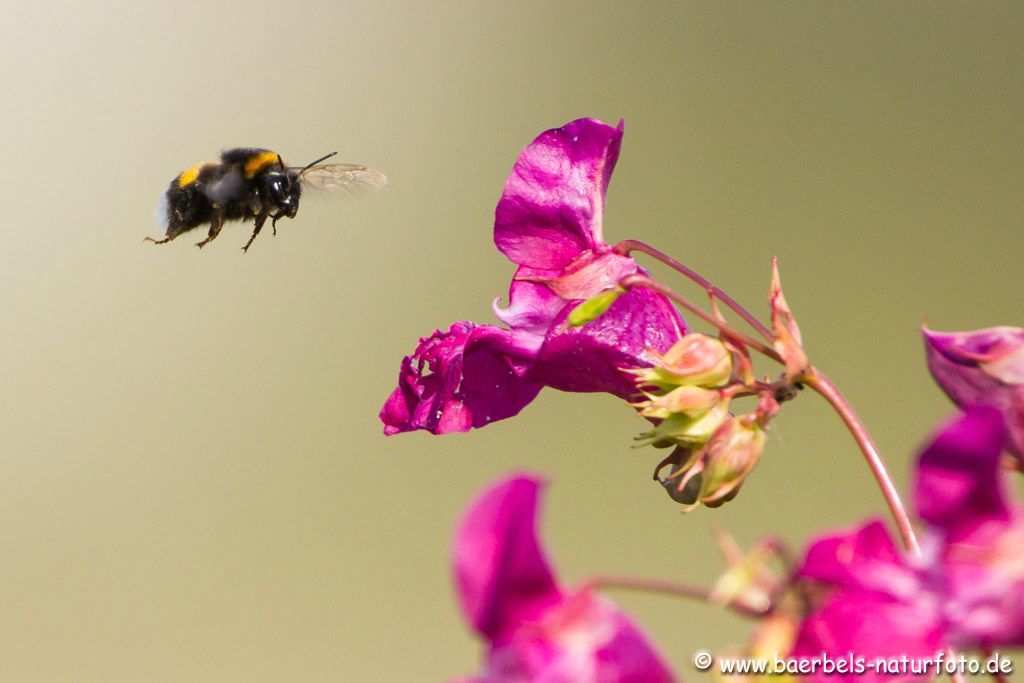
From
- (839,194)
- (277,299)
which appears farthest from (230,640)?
(839,194)

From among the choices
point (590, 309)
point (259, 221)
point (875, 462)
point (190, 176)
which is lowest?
point (259, 221)

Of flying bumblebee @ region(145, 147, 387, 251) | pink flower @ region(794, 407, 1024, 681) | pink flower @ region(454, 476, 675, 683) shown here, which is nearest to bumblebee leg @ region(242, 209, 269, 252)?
flying bumblebee @ region(145, 147, 387, 251)

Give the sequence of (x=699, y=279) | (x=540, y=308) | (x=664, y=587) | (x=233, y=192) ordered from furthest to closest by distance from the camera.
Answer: (x=233, y=192), (x=540, y=308), (x=699, y=279), (x=664, y=587)

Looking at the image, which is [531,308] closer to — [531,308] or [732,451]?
[531,308]

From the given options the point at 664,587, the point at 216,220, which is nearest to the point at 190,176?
the point at 216,220

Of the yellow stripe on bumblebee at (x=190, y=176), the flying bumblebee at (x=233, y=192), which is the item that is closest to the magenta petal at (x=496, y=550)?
the flying bumblebee at (x=233, y=192)

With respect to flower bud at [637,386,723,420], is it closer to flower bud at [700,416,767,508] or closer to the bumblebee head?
flower bud at [700,416,767,508]
